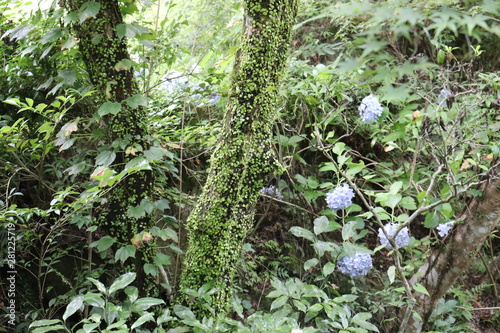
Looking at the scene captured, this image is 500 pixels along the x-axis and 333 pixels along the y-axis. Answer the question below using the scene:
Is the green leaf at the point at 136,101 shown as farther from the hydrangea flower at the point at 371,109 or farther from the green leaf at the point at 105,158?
the hydrangea flower at the point at 371,109

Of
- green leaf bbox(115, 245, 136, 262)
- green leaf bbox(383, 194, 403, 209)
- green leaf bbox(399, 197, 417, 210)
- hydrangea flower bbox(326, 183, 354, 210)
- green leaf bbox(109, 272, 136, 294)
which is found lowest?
green leaf bbox(399, 197, 417, 210)

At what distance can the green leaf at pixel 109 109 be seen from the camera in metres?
1.60

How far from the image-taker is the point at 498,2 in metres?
0.68

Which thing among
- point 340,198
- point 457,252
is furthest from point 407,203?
point 457,252

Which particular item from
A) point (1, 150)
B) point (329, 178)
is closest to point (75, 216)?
point (1, 150)

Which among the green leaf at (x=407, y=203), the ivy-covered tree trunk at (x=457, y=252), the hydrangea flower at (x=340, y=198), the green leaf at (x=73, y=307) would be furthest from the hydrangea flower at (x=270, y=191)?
the green leaf at (x=73, y=307)

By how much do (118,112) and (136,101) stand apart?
0.10m

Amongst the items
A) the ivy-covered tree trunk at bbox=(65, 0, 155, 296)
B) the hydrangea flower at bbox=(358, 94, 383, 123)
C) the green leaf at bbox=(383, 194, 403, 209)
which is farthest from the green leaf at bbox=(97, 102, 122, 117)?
the hydrangea flower at bbox=(358, 94, 383, 123)

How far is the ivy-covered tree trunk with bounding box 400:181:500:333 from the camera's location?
2.25m

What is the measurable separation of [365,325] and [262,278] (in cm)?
103

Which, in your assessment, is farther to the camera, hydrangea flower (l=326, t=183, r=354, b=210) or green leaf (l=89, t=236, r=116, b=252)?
hydrangea flower (l=326, t=183, r=354, b=210)

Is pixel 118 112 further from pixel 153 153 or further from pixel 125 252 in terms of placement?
pixel 125 252

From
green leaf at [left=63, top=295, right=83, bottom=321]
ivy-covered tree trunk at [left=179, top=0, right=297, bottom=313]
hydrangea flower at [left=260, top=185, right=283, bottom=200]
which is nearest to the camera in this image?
green leaf at [left=63, top=295, right=83, bottom=321]

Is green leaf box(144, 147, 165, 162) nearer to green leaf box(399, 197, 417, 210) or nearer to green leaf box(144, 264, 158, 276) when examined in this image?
green leaf box(144, 264, 158, 276)
